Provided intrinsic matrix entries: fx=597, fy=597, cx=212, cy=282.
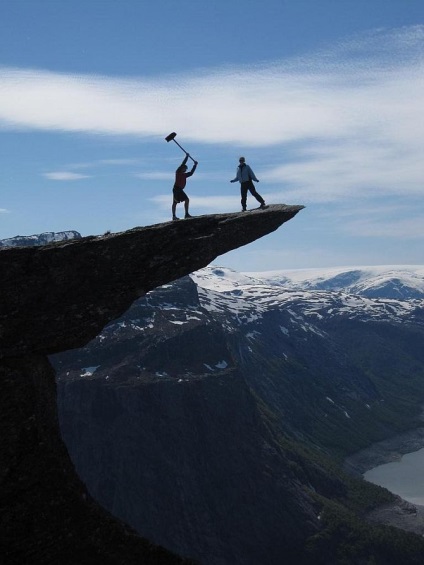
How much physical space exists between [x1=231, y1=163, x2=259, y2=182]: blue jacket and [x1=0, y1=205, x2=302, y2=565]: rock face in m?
3.10

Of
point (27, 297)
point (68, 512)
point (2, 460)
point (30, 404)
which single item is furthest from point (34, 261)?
point (68, 512)

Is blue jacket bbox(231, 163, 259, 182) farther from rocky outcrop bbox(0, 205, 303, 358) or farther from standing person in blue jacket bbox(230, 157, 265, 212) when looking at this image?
rocky outcrop bbox(0, 205, 303, 358)

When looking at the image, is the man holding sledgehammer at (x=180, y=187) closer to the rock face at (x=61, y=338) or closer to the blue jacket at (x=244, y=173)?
the blue jacket at (x=244, y=173)

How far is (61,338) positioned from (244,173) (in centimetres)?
1864

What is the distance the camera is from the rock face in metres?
30.2

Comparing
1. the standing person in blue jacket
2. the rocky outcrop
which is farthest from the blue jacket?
the rocky outcrop

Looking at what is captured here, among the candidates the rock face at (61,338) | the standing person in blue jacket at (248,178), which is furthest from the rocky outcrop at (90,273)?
the standing person in blue jacket at (248,178)

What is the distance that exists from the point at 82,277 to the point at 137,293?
12.2ft

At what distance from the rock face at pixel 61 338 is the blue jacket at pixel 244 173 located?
3.10 m

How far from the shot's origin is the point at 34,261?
118ft

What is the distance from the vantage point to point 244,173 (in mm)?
44812

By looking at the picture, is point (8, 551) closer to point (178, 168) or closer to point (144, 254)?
point (144, 254)

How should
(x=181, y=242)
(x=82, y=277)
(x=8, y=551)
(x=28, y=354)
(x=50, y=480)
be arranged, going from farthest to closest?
(x=181, y=242) → (x=82, y=277) → (x=28, y=354) → (x=50, y=480) → (x=8, y=551)

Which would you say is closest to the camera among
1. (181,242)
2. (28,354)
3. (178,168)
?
(28,354)
